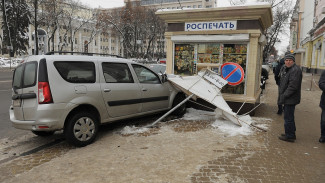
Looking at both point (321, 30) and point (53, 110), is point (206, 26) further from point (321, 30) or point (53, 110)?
point (321, 30)

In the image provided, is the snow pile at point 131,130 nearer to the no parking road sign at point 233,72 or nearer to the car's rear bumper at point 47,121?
the car's rear bumper at point 47,121

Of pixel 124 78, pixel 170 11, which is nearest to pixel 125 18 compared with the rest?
pixel 170 11

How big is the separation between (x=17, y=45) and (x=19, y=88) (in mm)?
50552

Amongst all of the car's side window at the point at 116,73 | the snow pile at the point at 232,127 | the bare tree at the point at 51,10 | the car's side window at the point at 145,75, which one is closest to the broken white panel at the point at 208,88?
the snow pile at the point at 232,127

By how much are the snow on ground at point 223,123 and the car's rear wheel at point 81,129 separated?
0.86 meters

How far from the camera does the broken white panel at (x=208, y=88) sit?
20.0ft

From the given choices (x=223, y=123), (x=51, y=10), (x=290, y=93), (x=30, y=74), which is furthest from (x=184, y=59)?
(x=51, y=10)

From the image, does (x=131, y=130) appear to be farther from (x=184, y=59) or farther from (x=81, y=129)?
(x=184, y=59)

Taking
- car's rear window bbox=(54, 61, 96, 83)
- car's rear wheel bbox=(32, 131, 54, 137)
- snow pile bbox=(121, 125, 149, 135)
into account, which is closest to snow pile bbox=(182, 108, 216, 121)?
snow pile bbox=(121, 125, 149, 135)

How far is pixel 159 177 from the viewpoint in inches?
145

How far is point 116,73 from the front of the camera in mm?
5758

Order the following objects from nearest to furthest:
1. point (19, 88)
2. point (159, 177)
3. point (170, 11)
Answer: point (159, 177) → point (19, 88) → point (170, 11)

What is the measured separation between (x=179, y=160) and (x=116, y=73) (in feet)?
8.27

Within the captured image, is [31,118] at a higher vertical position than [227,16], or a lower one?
lower
